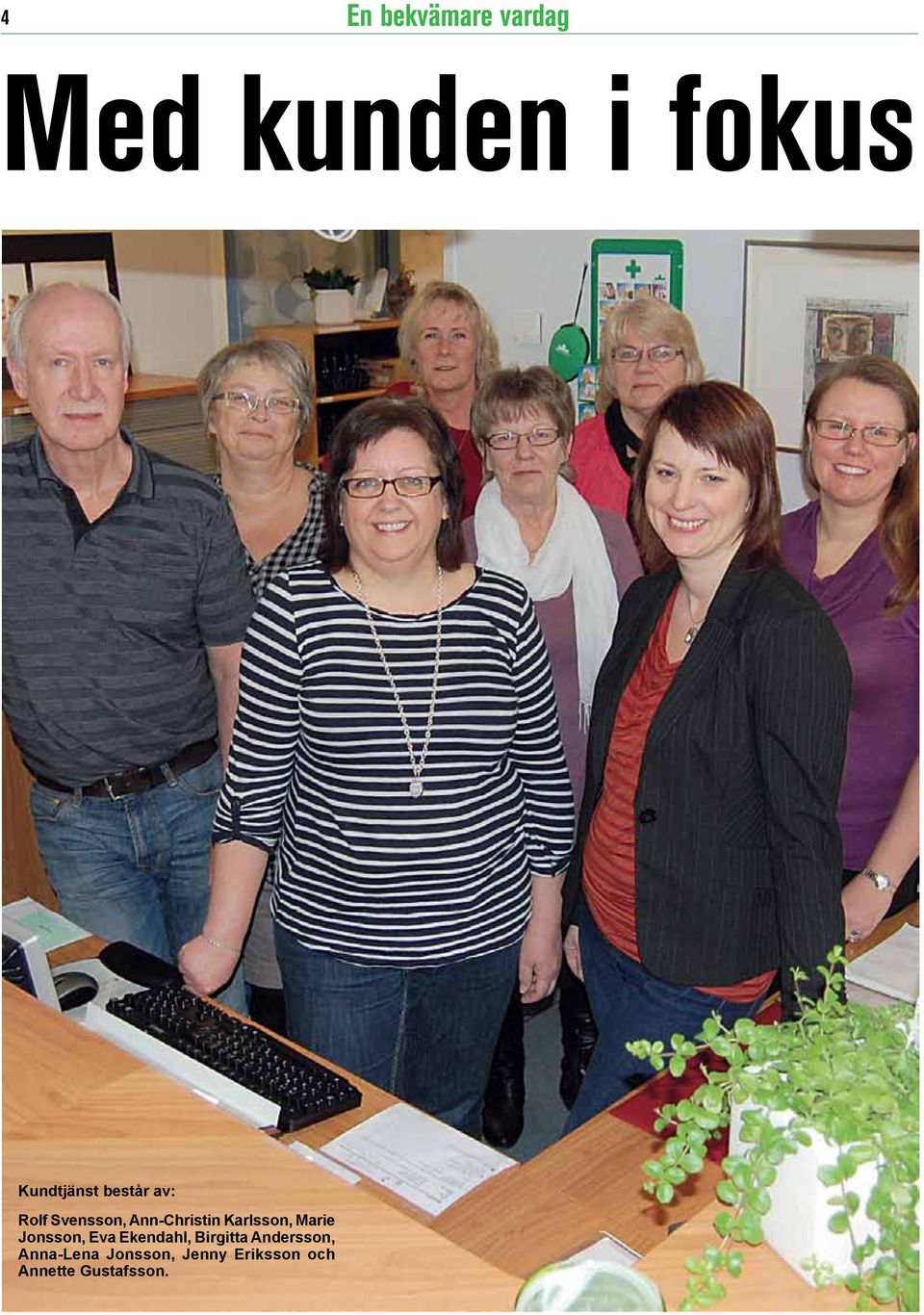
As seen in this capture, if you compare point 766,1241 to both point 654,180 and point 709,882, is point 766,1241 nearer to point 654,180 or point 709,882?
point 709,882

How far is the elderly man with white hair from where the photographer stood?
2.17 metres

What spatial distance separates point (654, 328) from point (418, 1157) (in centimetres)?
203

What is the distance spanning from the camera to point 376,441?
6.36 feet

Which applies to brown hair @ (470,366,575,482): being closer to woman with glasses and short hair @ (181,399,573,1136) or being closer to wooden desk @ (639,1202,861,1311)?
woman with glasses and short hair @ (181,399,573,1136)

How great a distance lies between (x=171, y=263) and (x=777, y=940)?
4676 millimetres

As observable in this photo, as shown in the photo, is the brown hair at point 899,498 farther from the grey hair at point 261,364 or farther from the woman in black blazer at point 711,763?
the grey hair at point 261,364

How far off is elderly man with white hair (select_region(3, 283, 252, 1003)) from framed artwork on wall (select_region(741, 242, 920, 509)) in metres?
2.17

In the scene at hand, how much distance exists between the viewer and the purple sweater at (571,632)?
2723 millimetres

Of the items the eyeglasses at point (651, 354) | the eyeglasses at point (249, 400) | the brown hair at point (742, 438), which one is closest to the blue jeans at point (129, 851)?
the eyeglasses at point (249, 400)

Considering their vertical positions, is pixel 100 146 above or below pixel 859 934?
above

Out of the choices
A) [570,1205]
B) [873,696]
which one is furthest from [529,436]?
[570,1205]

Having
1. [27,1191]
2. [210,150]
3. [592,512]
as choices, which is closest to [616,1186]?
[27,1191]

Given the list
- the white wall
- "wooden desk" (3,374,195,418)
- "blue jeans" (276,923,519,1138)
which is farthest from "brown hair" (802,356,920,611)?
Result: "wooden desk" (3,374,195,418)

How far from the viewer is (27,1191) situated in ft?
4.36
